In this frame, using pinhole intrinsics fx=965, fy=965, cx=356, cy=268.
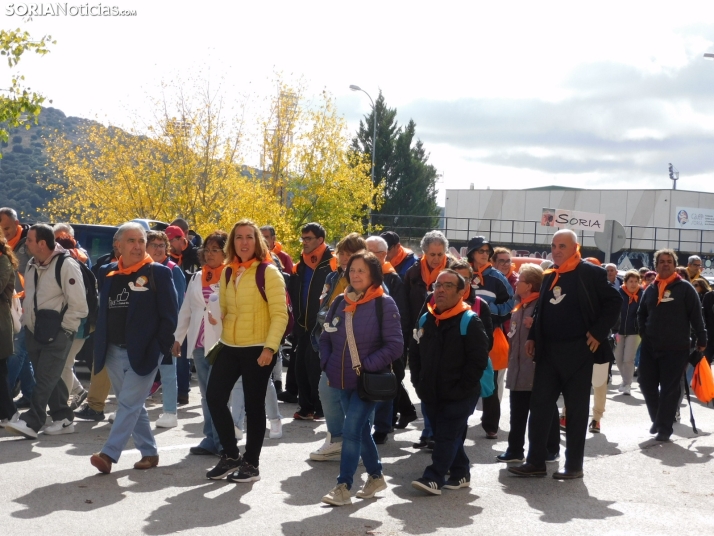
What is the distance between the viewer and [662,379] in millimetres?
10141

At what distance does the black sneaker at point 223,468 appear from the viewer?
7.15 meters

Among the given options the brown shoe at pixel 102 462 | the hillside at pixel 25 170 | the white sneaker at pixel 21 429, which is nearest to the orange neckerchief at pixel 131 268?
the brown shoe at pixel 102 462

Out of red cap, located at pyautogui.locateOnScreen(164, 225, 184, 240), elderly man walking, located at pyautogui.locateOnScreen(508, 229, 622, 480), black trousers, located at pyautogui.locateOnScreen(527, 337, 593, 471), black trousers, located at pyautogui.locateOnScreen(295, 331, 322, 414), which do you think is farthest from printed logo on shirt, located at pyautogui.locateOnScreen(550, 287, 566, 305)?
red cap, located at pyautogui.locateOnScreen(164, 225, 184, 240)

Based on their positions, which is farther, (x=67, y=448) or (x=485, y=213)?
(x=485, y=213)

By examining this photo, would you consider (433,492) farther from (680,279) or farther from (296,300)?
(680,279)

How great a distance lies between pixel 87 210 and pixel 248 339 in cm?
2559

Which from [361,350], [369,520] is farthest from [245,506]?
[361,350]

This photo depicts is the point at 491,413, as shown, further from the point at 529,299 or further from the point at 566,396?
the point at 566,396

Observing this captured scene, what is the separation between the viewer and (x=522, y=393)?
27.8ft

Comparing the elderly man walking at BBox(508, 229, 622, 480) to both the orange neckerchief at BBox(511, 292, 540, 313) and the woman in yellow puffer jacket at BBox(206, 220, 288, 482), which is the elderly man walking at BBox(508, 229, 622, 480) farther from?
the woman in yellow puffer jacket at BBox(206, 220, 288, 482)

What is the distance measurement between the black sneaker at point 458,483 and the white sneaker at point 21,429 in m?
3.69

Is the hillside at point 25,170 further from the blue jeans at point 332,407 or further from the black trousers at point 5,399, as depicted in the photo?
the blue jeans at point 332,407

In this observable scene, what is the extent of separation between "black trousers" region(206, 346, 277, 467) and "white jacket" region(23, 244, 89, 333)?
2.16 meters

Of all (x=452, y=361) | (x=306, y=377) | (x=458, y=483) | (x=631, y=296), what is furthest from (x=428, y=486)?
(x=631, y=296)
